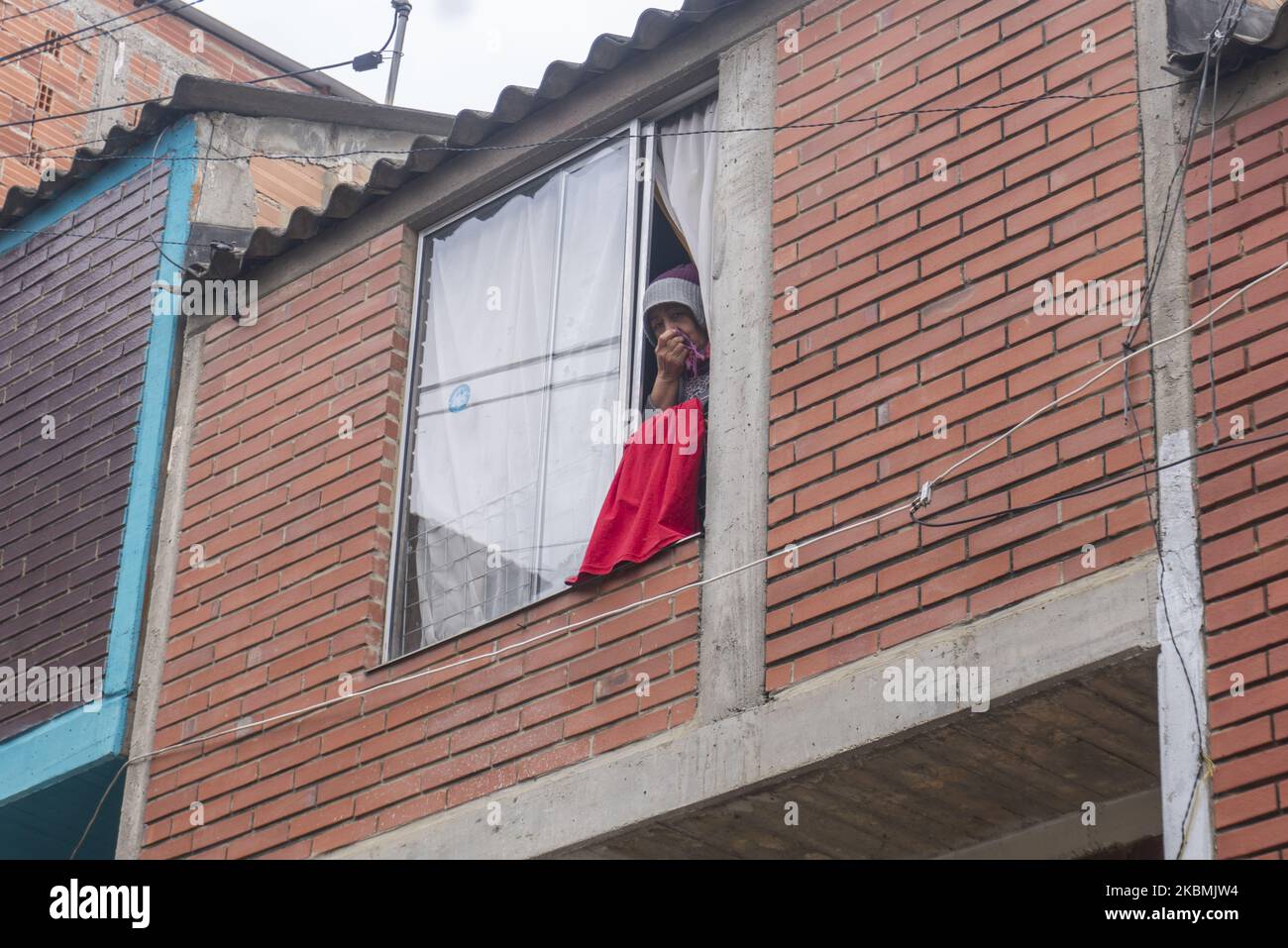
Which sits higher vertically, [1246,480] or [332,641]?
[332,641]

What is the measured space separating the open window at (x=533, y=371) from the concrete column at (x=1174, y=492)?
2.09 metres

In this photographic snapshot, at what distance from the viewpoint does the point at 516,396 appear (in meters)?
8.84

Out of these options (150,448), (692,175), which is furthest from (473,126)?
(150,448)

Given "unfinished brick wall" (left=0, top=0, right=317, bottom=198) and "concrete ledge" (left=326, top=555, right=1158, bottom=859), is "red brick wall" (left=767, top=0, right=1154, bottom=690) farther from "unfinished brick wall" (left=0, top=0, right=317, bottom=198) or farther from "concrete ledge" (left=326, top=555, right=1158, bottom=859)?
"unfinished brick wall" (left=0, top=0, right=317, bottom=198)

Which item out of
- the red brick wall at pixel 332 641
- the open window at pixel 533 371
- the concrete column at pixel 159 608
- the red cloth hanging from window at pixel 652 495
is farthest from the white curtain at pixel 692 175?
the concrete column at pixel 159 608

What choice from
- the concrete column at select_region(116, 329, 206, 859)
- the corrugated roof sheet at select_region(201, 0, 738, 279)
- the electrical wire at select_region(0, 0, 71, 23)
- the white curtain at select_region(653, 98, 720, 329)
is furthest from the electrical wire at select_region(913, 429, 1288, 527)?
the electrical wire at select_region(0, 0, 71, 23)

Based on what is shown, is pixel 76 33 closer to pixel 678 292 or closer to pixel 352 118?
pixel 352 118

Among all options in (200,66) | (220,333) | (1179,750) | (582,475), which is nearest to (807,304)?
(582,475)

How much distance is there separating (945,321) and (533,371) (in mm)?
2277

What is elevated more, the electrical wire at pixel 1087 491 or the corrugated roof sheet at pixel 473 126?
the corrugated roof sheet at pixel 473 126

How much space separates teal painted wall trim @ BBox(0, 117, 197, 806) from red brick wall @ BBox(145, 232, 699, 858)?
0.23 metres

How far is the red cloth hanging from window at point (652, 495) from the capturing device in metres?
7.74

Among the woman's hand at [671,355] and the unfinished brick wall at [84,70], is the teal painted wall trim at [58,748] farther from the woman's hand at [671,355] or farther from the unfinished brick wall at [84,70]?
the unfinished brick wall at [84,70]

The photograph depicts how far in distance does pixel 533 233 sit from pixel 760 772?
3172 mm
